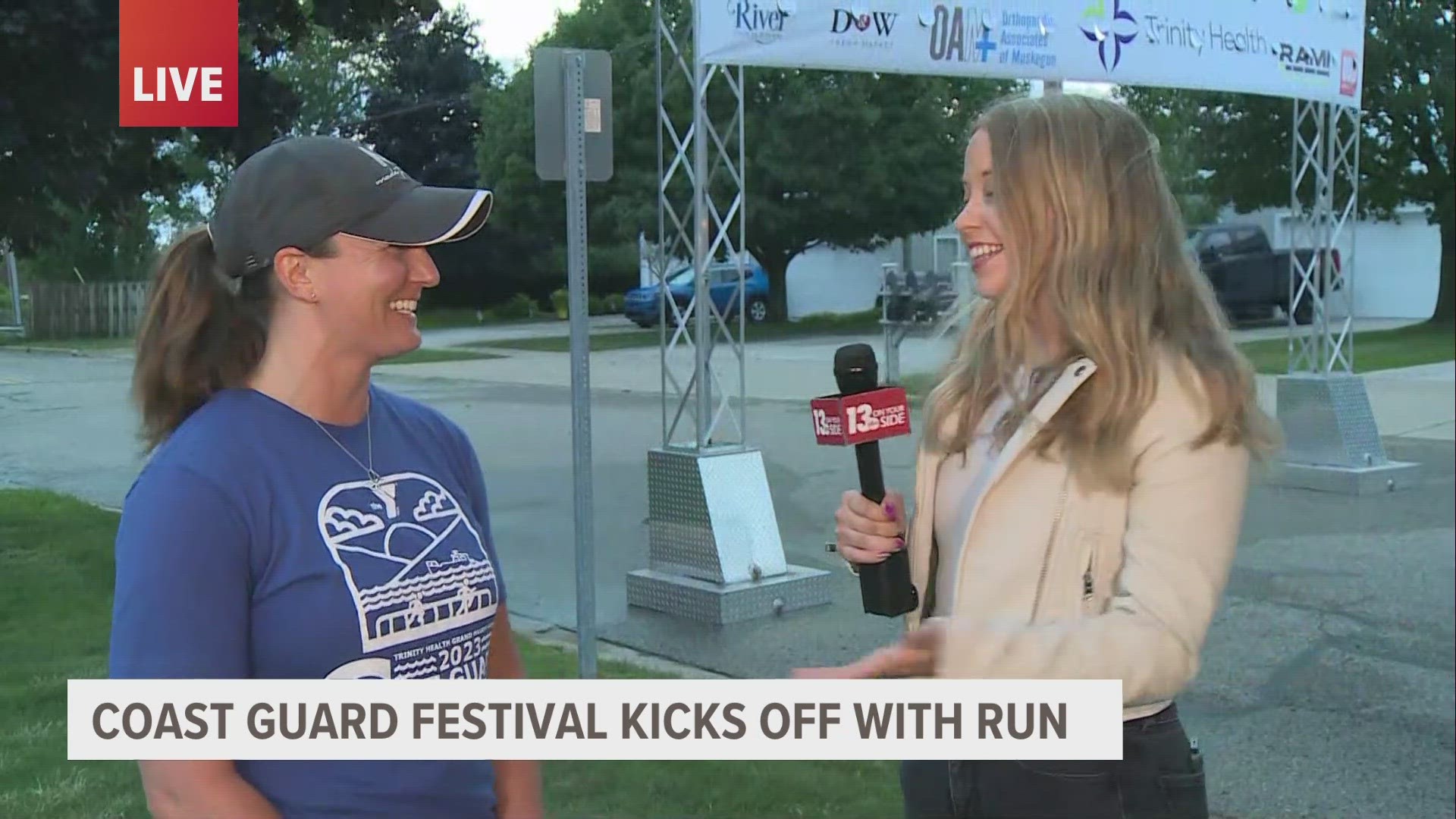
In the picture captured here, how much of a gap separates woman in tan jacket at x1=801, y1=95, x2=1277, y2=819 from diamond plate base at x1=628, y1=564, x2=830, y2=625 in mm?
4109

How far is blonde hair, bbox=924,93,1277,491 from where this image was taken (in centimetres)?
160

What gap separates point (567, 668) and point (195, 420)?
3.66 m

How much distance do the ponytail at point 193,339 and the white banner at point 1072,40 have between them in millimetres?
3855

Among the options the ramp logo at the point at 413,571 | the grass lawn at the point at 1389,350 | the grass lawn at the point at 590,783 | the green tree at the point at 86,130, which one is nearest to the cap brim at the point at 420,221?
the ramp logo at the point at 413,571

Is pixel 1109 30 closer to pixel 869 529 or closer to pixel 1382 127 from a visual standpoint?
pixel 1382 127

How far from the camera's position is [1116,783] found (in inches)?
68.1

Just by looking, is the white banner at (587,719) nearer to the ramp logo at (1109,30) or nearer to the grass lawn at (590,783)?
the grass lawn at (590,783)

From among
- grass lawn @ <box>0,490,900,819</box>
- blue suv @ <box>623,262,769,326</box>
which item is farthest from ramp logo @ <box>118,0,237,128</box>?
blue suv @ <box>623,262,769,326</box>

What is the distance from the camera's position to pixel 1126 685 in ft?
5.19

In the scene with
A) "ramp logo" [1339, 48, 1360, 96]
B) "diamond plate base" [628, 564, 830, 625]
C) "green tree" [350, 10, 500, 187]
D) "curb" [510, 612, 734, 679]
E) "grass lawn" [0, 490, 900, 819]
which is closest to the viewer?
"grass lawn" [0, 490, 900, 819]

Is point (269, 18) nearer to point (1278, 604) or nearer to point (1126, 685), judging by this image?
point (1126, 685)

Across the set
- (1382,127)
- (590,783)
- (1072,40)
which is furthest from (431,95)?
(1382,127)

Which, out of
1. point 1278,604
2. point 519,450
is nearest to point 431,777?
point 1278,604

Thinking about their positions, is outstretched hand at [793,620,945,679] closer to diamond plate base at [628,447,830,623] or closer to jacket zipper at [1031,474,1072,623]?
jacket zipper at [1031,474,1072,623]
